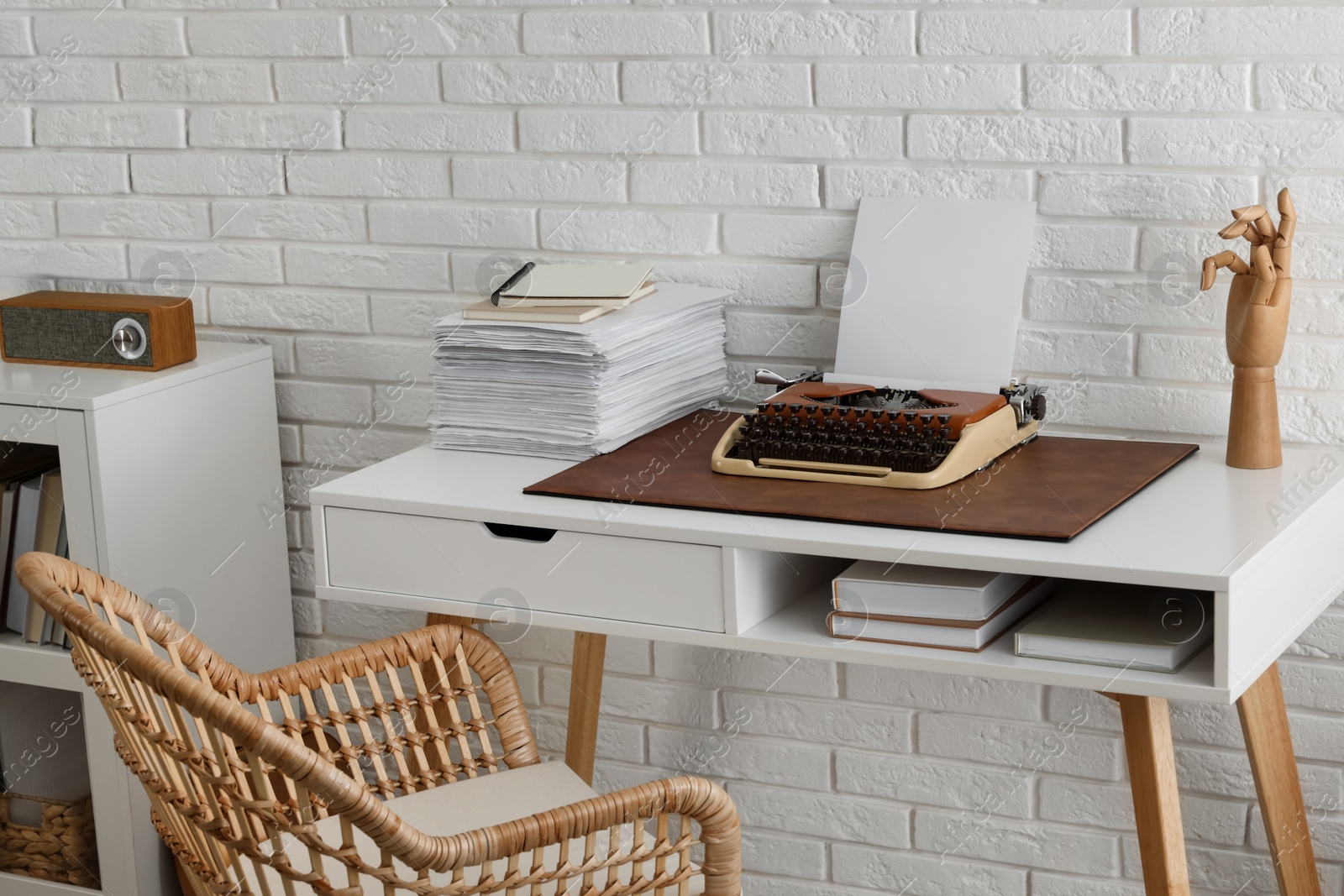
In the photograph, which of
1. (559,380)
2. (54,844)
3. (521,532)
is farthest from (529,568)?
(54,844)

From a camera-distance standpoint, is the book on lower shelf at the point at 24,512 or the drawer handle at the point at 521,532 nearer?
the drawer handle at the point at 521,532

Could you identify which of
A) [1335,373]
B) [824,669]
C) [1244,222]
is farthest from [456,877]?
[1335,373]

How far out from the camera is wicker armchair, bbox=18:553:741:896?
3.60 feet

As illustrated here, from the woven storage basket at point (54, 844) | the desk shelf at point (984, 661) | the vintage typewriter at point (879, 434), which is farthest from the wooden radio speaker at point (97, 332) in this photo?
the desk shelf at point (984, 661)

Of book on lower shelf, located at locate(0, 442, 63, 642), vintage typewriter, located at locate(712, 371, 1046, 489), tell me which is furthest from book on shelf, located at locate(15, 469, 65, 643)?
vintage typewriter, located at locate(712, 371, 1046, 489)

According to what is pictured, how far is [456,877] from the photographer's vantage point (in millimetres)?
1143

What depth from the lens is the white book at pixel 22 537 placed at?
1.88 meters

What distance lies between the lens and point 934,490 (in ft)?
4.55

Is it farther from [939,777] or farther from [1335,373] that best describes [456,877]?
[1335,373]

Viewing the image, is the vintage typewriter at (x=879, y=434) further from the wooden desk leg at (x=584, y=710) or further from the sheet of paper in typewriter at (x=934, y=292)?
the wooden desk leg at (x=584, y=710)

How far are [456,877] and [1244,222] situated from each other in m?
0.98

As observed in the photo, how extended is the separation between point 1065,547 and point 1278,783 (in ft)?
1.82

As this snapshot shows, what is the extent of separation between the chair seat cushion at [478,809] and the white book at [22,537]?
673 mm

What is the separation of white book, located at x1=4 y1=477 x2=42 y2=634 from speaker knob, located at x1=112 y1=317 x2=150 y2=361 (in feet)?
0.66
